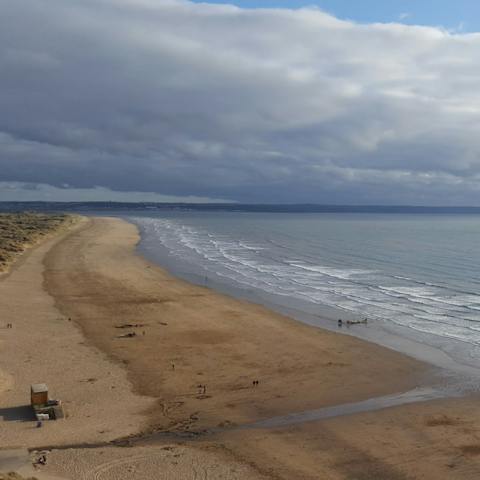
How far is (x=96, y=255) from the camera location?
201 feet

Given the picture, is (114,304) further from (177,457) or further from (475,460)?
(475,460)

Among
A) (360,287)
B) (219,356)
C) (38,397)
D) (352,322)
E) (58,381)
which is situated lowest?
(58,381)

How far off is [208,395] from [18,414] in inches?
216

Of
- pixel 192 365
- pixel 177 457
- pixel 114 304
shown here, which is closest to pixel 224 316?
pixel 114 304

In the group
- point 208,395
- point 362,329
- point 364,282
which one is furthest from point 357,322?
point 364,282

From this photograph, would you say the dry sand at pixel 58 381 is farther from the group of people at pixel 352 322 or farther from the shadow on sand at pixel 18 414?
the group of people at pixel 352 322

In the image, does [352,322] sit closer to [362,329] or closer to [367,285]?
[362,329]

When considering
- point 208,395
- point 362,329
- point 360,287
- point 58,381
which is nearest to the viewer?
point 208,395

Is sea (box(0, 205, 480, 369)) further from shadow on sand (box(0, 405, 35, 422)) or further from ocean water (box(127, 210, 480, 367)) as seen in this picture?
shadow on sand (box(0, 405, 35, 422))

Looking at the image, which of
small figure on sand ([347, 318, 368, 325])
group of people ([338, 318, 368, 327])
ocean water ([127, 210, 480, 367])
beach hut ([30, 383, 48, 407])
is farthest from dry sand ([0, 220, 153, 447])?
small figure on sand ([347, 318, 368, 325])

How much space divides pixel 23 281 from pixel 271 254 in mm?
34826

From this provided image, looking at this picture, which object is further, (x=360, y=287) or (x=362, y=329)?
(x=360, y=287)

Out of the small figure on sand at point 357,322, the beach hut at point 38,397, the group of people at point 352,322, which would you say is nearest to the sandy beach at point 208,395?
the beach hut at point 38,397

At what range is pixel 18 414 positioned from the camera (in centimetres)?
1697
